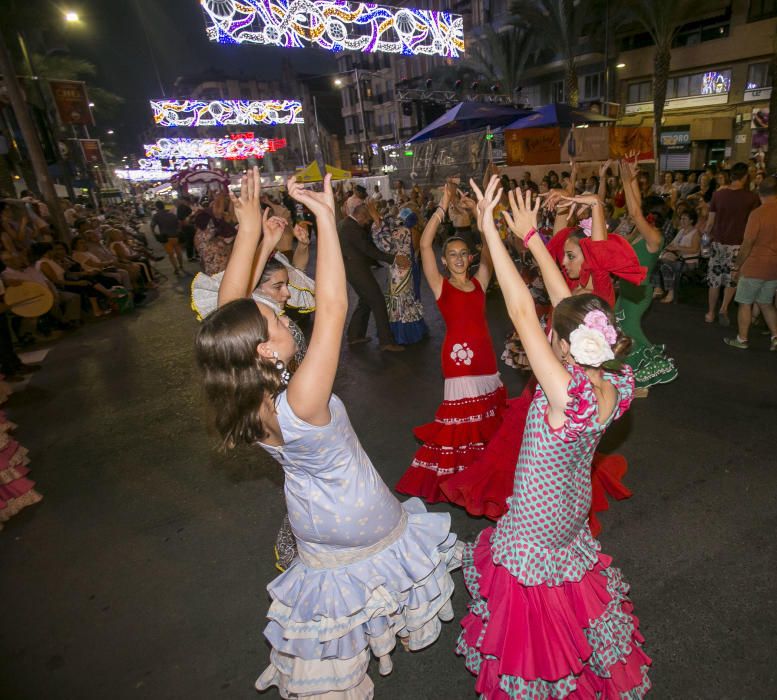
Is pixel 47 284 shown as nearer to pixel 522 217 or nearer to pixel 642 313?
pixel 522 217

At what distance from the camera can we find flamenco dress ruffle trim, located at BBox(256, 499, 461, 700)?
1.92 m

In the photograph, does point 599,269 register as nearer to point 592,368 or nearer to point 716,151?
point 592,368

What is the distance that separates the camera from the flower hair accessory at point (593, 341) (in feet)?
5.14

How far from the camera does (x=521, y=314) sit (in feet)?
5.93

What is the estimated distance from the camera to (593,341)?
5.19 feet

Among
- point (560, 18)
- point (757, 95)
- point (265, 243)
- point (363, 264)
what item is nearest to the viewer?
point (265, 243)

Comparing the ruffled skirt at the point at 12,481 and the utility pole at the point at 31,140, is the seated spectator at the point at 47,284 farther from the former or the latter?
the ruffled skirt at the point at 12,481

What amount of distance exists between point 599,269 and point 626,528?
70.6 inches

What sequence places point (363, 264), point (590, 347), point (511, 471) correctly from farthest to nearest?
point (363, 264) → point (511, 471) → point (590, 347)

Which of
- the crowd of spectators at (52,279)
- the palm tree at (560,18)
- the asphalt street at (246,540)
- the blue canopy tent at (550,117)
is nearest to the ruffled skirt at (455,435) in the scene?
the asphalt street at (246,540)

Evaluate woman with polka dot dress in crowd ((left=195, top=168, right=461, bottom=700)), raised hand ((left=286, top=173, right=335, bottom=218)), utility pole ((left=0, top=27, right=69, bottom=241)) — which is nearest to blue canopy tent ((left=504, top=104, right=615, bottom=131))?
utility pole ((left=0, top=27, right=69, bottom=241))

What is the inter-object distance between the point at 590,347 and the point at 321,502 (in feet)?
3.84

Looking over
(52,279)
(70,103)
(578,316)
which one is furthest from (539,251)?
(70,103)

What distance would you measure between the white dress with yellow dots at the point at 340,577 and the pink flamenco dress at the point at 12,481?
328 cm
